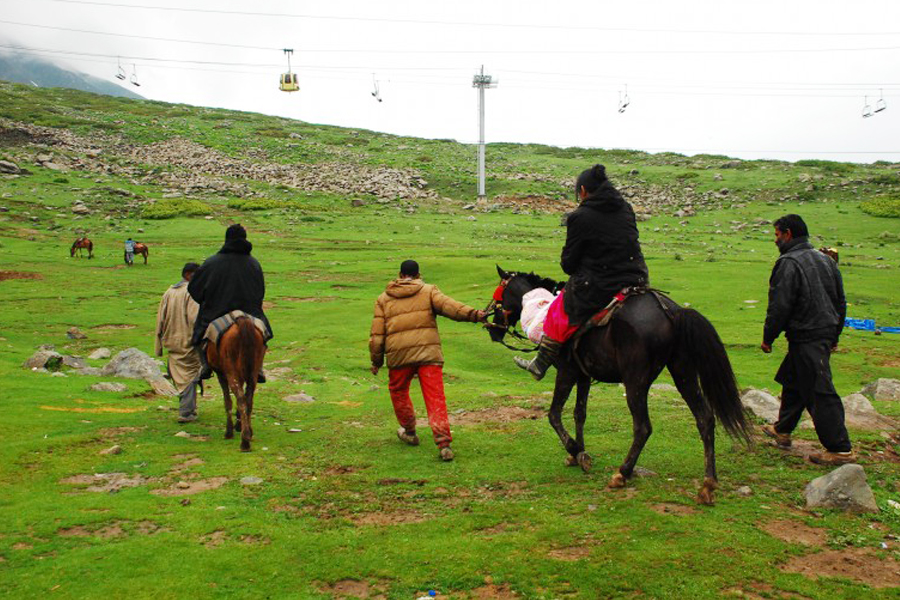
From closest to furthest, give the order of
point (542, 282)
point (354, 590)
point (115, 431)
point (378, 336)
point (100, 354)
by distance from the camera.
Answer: point (354, 590), point (542, 282), point (378, 336), point (115, 431), point (100, 354)

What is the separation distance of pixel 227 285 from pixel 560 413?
5.01 meters

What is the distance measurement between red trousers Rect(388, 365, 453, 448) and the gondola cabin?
60.5m

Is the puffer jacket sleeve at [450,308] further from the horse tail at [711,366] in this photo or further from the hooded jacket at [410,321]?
the horse tail at [711,366]

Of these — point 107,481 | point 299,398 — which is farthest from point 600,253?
point 299,398

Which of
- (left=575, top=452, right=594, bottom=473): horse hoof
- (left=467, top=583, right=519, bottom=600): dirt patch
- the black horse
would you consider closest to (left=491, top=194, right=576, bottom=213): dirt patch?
(left=575, top=452, right=594, bottom=473): horse hoof

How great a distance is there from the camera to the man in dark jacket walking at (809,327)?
8048mm

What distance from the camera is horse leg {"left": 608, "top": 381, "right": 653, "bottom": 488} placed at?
7.28 m

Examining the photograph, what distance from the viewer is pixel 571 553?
5.86 m

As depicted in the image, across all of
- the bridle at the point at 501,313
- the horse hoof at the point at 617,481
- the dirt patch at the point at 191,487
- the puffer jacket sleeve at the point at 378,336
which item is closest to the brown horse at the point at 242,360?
the dirt patch at the point at 191,487

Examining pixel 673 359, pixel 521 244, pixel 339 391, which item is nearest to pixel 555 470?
pixel 673 359

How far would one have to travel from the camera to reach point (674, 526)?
623 cm

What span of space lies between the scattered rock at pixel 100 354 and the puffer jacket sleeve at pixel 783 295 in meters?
15.0

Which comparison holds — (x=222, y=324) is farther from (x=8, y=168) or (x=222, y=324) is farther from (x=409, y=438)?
(x=8, y=168)

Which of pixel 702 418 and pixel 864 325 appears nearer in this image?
pixel 702 418
